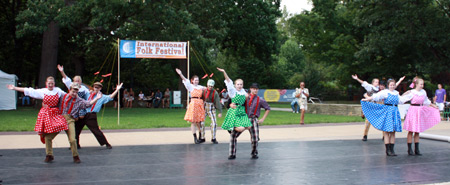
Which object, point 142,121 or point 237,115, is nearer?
point 237,115

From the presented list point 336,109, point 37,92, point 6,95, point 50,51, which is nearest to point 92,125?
point 37,92

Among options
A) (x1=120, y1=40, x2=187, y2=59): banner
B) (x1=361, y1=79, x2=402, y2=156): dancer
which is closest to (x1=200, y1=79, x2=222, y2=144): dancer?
(x1=361, y1=79, x2=402, y2=156): dancer

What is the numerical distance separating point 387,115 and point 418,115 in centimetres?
75

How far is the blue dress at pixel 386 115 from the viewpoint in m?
10.2

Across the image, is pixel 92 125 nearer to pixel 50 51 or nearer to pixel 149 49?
pixel 149 49

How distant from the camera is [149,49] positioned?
18766 mm

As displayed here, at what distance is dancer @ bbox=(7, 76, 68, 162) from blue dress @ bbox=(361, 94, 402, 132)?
651 cm

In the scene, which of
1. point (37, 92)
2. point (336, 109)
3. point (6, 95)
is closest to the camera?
point (37, 92)

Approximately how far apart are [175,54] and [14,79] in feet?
51.9

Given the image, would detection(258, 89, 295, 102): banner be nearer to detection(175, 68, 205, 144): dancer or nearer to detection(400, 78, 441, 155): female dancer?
detection(175, 68, 205, 144): dancer

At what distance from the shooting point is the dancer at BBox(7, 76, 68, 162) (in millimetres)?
9023

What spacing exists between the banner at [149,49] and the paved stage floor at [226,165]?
750 cm

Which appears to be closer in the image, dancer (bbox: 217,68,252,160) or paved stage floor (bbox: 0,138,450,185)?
paved stage floor (bbox: 0,138,450,185)

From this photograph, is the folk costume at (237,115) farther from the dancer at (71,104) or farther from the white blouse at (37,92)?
the white blouse at (37,92)
